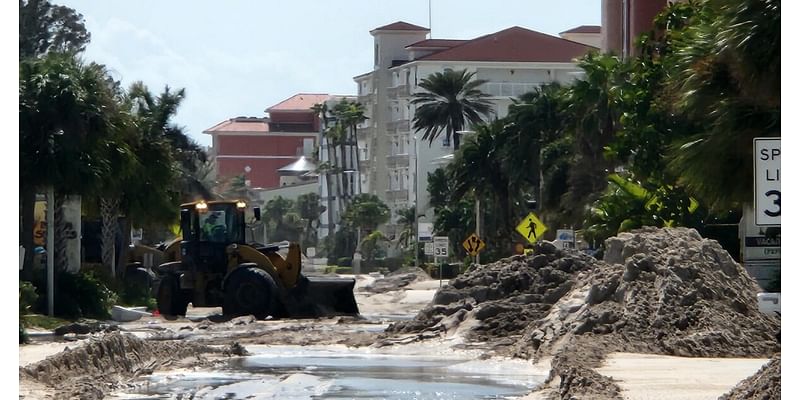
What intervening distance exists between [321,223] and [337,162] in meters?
12.3

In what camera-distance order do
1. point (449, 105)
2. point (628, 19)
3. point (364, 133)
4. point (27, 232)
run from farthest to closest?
point (364, 133) < point (449, 105) < point (628, 19) < point (27, 232)

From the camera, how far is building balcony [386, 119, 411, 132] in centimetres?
13625

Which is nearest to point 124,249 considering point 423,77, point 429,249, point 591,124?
point 591,124

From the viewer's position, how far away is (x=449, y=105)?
119500 millimetres

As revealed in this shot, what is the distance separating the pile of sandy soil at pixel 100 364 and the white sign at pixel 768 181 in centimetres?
943

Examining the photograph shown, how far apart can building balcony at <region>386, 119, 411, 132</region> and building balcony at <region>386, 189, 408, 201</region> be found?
506 cm

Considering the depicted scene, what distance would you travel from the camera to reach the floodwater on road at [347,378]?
68.6 feet

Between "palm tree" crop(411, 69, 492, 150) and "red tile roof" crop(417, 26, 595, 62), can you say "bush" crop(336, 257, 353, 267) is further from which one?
"red tile roof" crop(417, 26, 595, 62)

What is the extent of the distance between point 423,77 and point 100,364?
A: 112 m

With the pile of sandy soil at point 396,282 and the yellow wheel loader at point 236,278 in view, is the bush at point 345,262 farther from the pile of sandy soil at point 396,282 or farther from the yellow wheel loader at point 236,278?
the yellow wheel loader at point 236,278

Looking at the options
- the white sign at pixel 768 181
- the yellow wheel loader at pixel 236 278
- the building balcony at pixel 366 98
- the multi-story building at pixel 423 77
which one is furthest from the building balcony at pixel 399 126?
the white sign at pixel 768 181

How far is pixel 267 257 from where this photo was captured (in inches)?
1620

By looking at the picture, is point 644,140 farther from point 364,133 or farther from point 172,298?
point 364,133
